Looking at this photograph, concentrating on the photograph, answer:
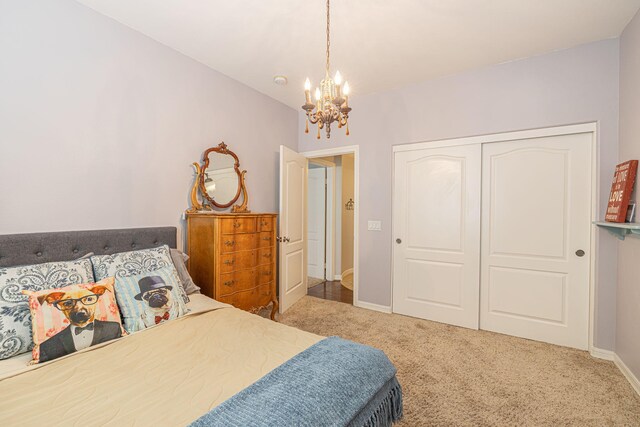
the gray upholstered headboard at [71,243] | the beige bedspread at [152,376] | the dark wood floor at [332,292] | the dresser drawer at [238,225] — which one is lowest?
the dark wood floor at [332,292]

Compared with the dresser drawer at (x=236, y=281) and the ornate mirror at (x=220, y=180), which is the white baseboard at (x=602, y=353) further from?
the ornate mirror at (x=220, y=180)

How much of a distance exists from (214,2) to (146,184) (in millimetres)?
1487

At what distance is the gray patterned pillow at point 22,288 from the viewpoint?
4.25ft

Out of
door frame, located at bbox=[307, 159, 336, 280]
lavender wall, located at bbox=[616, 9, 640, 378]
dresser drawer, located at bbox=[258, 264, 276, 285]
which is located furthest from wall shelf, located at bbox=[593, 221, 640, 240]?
door frame, located at bbox=[307, 159, 336, 280]

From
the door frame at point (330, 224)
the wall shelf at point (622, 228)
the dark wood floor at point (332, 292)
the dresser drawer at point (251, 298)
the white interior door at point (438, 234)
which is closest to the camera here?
the wall shelf at point (622, 228)

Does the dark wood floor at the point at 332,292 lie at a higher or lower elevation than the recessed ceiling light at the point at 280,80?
lower

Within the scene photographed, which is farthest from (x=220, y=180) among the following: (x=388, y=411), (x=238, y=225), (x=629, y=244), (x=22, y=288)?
(x=629, y=244)

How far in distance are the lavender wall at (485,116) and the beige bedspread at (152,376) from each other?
217 centimetres

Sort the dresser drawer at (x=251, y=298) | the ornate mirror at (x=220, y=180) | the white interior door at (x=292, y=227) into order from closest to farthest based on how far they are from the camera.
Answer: the dresser drawer at (x=251, y=298)
the ornate mirror at (x=220, y=180)
the white interior door at (x=292, y=227)

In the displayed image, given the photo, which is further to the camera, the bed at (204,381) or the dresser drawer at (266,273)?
the dresser drawer at (266,273)

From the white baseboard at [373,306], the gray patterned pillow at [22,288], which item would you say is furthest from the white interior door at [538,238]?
the gray patterned pillow at [22,288]

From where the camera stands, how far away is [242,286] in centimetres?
262

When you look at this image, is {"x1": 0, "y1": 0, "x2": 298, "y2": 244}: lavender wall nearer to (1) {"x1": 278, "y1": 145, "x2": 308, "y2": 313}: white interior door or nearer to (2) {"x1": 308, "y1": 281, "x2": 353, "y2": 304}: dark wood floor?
(1) {"x1": 278, "y1": 145, "x2": 308, "y2": 313}: white interior door

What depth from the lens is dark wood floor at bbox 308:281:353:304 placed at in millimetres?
4062
